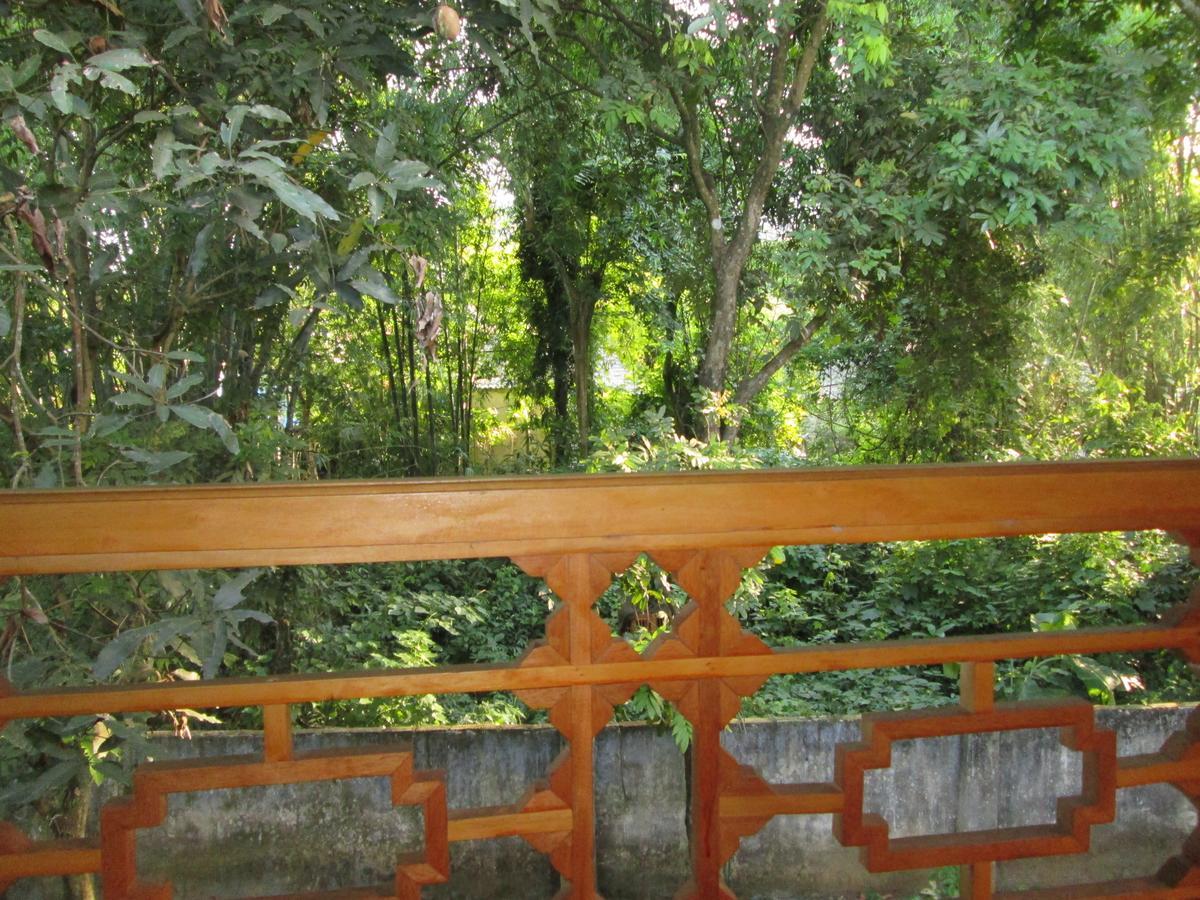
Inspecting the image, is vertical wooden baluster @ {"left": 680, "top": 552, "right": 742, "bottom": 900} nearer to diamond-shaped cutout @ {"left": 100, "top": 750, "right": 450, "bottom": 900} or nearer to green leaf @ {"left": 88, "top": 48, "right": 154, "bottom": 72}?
diamond-shaped cutout @ {"left": 100, "top": 750, "right": 450, "bottom": 900}

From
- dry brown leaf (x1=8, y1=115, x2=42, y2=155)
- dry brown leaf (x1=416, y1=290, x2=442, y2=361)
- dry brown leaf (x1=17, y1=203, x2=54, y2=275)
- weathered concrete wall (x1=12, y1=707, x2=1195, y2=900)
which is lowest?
weathered concrete wall (x1=12, y1=707, x2=1195, y2=900)

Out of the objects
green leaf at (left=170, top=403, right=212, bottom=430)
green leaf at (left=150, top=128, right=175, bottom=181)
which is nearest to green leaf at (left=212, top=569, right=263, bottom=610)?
green leaf at (left=170, top=403, right=212, bottom=430)

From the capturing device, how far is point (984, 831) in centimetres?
104

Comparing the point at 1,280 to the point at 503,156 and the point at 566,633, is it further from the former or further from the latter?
the point at 503,156

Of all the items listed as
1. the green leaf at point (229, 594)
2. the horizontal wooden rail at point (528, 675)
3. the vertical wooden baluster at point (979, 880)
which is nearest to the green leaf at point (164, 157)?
the green leaf at point (229, 594)

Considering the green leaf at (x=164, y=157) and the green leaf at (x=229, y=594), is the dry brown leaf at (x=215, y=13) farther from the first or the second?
the green leaf at (x=229, y=594)

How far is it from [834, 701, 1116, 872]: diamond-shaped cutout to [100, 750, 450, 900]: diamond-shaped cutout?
0.42m

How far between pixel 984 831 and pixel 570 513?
1.82 feet

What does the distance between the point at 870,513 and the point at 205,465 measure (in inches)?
66.4

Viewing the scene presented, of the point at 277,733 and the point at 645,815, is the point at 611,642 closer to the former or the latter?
the point at 277,733

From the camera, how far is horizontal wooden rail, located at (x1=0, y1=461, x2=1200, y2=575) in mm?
893

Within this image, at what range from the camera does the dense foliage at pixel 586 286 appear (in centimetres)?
151

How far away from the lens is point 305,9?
1.48m

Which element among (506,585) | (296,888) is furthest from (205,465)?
(506,585)
